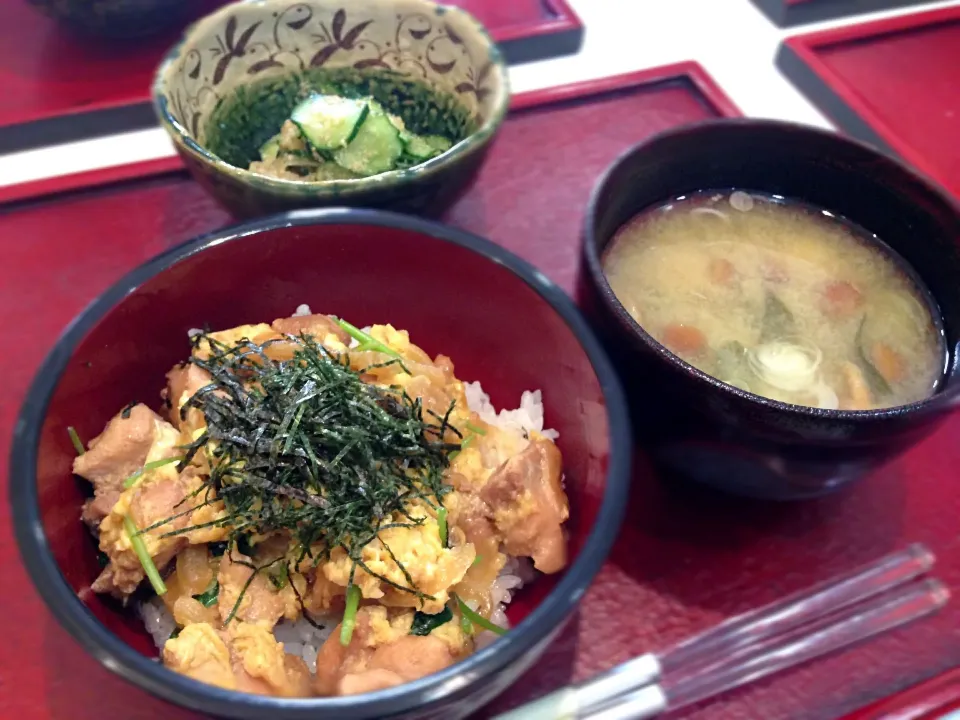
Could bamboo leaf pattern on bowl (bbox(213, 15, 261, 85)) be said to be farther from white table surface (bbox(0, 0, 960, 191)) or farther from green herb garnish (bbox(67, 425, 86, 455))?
green herb garnish (bbox(67, 425, 86, 455))

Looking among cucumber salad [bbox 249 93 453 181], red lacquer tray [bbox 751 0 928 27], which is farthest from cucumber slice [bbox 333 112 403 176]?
red lacquer tray [bbox 751 0 928 27]

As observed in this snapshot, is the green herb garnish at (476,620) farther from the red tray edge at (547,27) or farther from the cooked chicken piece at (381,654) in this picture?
the red tray edge at (547,27)

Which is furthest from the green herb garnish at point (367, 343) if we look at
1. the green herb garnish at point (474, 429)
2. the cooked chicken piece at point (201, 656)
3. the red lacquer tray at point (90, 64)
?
the red lacquer tray at point (90, 64)

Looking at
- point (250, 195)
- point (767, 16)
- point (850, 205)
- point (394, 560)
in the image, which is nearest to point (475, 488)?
point (394, 560)

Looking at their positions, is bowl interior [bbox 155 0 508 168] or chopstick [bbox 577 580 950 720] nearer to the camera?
chopstick [bbox 577 580 950 720]

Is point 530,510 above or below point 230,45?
below

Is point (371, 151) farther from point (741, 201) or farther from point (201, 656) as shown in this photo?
point (201, 656)

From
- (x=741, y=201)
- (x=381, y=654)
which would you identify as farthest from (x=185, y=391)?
(x=741, y=201)
